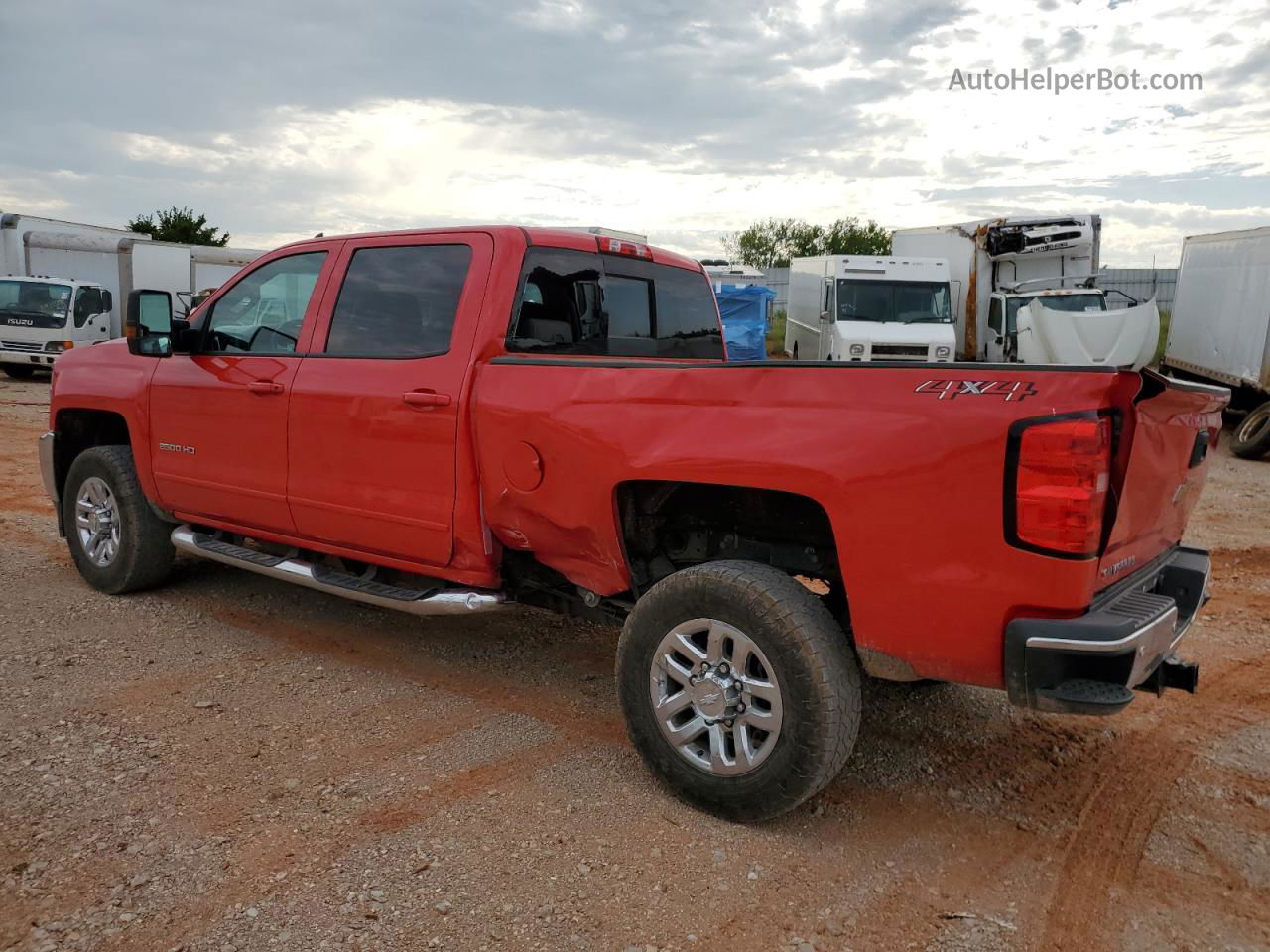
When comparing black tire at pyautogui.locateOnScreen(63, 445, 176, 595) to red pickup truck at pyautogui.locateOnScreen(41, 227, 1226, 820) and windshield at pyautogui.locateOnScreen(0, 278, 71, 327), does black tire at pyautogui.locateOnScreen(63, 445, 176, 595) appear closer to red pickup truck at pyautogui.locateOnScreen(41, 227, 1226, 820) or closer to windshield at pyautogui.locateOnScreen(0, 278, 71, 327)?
red pickup truck at pyautogui.locateOnScreen(41, 227, 1226, 820)

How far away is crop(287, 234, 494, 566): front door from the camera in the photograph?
13.0ft

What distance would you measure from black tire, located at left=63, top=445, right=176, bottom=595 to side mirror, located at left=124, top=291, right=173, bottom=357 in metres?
0.87

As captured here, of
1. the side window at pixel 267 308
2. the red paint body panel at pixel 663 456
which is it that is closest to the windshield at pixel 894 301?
the red paint body panel at pixel 663 456

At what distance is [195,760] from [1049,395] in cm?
315

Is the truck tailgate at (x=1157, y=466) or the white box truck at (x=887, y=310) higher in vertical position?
the white box truck at (x=887, y=310)

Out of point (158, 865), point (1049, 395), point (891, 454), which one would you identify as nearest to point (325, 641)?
point (158, 865)

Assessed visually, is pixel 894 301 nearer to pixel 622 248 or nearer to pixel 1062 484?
pixel 622 248

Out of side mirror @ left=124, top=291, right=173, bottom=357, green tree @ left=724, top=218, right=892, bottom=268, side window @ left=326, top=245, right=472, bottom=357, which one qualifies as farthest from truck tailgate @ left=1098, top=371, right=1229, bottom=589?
green tree @ left=724, top=218, right=892, bottom=268

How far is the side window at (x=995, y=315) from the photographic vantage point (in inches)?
693

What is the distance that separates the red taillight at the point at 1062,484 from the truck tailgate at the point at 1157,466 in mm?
170

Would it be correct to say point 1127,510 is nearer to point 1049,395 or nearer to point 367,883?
point 1049,395

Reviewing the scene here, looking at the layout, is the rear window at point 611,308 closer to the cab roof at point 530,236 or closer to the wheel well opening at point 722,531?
the cab roof at point 530,236

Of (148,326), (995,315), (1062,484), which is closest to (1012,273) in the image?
(995,315)

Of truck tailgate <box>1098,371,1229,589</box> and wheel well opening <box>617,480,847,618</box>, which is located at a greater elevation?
truck tailgate <box>1098,371,1229,589</box>
